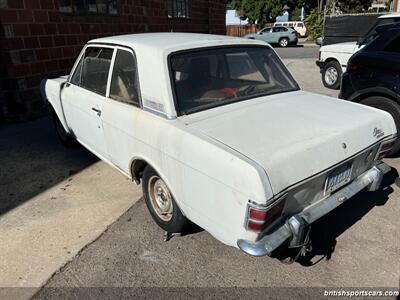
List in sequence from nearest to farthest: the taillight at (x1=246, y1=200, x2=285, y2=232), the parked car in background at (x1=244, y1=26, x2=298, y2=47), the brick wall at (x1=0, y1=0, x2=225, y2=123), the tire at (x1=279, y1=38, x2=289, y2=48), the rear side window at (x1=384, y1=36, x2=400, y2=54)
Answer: the taillight at (x1=246, y1=200, x2=285, y2=232), the rear side window at (x1=384, y1=36, x2=400, y2=54), the brick wall at (x1=0, y1=0, x2=225, y2=123), the parked car in background at (x1=244, y1=26, x2=298, y2=47), the tire at (x1=279, y1=38, x2=289, y2=48)

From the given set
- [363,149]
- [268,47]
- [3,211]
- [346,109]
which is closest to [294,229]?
[363,149]

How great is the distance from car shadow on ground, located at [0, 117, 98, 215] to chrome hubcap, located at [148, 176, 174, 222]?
1685mm

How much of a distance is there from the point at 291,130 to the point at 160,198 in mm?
1365

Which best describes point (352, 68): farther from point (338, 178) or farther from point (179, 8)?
point (179, 8)

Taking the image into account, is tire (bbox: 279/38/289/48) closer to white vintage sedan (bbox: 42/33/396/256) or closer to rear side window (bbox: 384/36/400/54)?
rear side window (bbox: 384/36/400/54)

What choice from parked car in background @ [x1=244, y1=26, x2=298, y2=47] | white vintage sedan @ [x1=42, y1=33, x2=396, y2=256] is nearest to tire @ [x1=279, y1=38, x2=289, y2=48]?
parked car in background @ [x1=244, y1=26, x2=298, y2=47]

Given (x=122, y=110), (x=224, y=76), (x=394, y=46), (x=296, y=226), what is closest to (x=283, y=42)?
(x=394, y=46)

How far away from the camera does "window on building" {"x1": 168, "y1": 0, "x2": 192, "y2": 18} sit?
12.2 meters

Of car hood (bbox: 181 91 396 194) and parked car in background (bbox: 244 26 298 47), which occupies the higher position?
car hood (bbox: 181 91 396 194)

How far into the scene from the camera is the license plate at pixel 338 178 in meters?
2.58

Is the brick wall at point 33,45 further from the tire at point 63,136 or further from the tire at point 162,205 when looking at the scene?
the tire at point 162,205

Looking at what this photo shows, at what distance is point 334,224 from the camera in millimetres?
3385

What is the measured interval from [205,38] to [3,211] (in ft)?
9.19

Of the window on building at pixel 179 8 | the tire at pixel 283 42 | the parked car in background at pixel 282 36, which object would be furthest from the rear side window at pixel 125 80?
the tire at pixel 283 42
